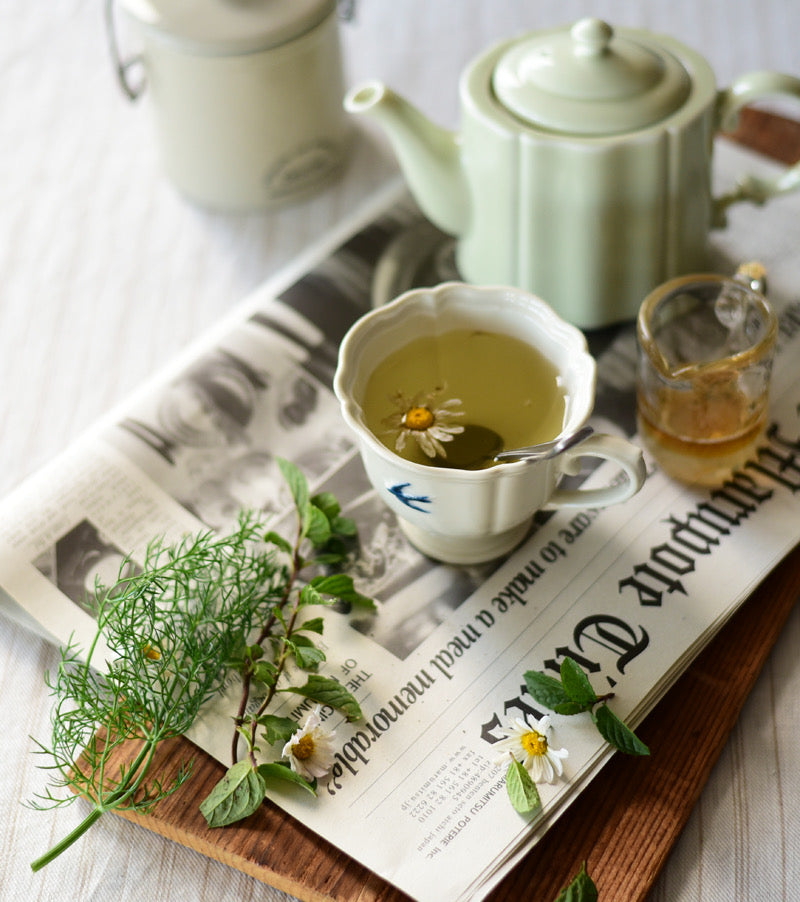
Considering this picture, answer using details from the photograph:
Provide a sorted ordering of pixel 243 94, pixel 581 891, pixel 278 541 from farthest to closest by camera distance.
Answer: pixel 243 94
pixel 278 541
pixel 581 891

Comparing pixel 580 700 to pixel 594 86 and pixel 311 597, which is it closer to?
pixel 311 597

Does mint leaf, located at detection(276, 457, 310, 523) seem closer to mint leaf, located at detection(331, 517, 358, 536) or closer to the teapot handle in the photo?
mint leaf, located at detection(331, 517, 358, 536)

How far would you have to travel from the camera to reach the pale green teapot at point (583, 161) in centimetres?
54

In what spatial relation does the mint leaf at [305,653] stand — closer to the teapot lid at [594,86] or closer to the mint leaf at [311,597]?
the mint leaf at [311,597]

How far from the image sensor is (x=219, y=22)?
0.63 metres

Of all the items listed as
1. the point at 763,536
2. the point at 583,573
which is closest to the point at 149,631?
the point at 583,573

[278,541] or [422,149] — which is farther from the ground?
[422,149]

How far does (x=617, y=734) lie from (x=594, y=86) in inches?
14.5

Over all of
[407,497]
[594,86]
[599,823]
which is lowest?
[599,823]

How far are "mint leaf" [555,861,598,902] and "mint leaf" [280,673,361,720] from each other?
5.1 inches

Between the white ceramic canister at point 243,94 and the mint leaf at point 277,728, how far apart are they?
0.44 meters

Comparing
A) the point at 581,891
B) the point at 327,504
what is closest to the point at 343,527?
the point at 327,504

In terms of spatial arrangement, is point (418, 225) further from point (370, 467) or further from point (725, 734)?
point (725, 734)

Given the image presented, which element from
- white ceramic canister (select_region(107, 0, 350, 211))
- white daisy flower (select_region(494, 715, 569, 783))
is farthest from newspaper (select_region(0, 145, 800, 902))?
white ceramic canister (select_region(107, 0, 350, 211))
